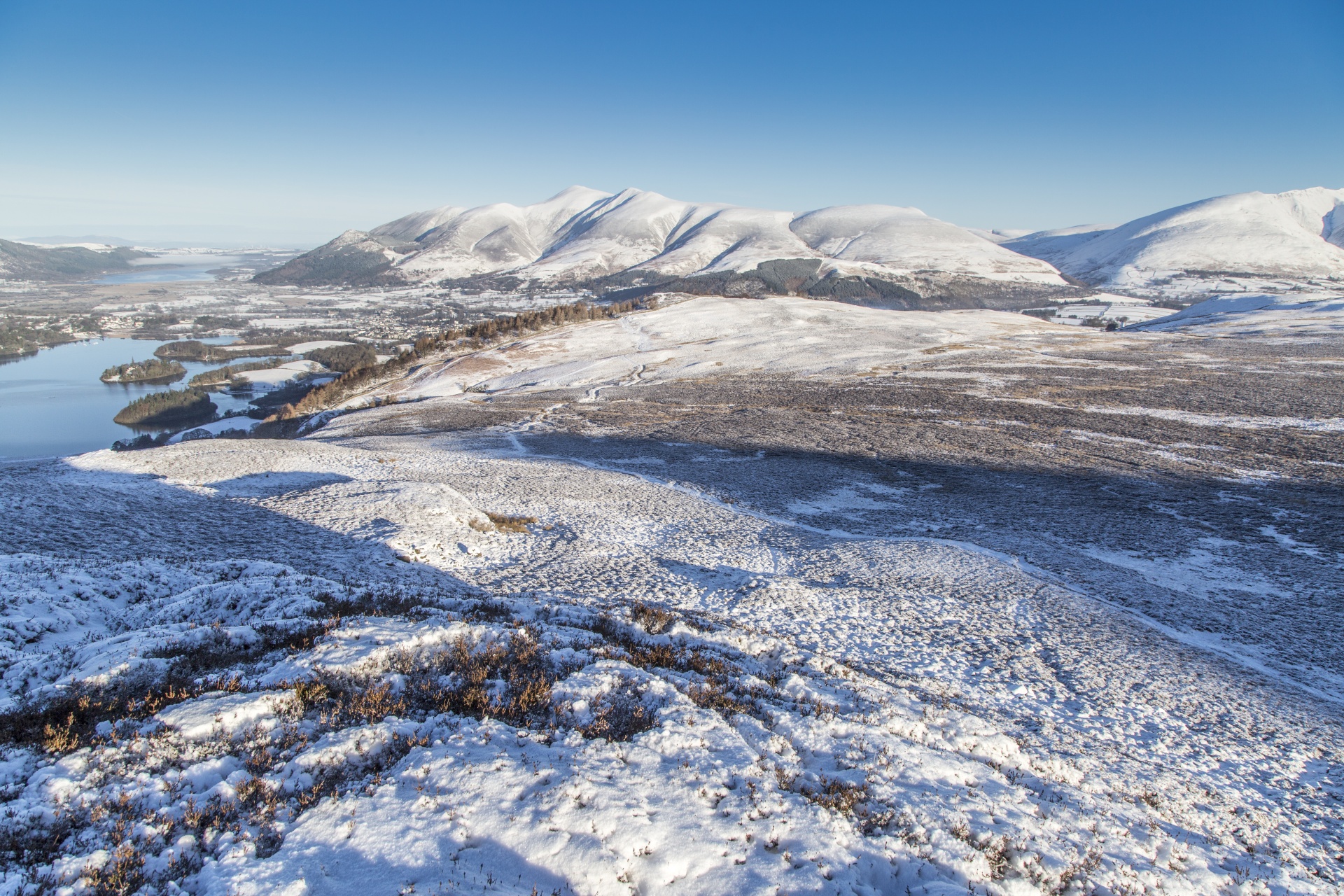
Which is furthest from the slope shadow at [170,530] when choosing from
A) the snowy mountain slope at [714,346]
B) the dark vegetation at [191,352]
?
the dark vegetation at [191,352]

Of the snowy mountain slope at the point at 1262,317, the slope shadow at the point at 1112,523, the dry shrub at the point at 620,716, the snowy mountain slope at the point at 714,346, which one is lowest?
the slope shadow at the point at 1112,523

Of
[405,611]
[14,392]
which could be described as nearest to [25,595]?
[405,611]

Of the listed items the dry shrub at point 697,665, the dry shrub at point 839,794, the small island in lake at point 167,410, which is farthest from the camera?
the small island in lake at point 167,410

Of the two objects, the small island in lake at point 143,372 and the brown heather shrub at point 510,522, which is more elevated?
the brown heather shrub at point 510,522

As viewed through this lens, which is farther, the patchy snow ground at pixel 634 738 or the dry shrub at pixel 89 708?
the dry shrub at pixel 89 708

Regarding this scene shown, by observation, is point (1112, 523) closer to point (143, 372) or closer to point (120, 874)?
point (120, 874)

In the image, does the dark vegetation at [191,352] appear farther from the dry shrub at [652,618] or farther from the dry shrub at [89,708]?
the dry shrub at [89,708]
